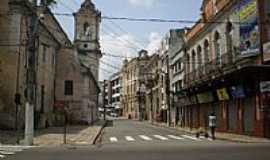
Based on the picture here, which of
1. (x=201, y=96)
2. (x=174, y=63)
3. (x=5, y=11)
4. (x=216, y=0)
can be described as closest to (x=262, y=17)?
(x=216, y=0)

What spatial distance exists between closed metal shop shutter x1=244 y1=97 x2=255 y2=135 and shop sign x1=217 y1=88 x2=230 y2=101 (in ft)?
10.4

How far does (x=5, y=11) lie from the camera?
35719 millimetres

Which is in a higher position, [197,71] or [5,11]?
[5,11]

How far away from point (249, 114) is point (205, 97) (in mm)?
10455

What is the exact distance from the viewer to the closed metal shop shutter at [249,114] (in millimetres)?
28411

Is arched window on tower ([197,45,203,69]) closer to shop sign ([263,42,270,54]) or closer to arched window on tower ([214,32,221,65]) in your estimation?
arched window on tower ([214,32,221,65])

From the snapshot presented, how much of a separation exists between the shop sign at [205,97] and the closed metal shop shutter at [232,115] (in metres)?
4.09

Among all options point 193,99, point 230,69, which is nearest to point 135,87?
point 193,99

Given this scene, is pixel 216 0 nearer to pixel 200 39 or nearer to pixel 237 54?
pixel 200 39

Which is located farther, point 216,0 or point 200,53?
point 200,53

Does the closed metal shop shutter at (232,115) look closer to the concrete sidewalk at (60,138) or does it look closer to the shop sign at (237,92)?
the shop sign at (237,92)

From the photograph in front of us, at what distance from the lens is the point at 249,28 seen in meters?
28.3

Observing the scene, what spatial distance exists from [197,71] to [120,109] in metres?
91.7

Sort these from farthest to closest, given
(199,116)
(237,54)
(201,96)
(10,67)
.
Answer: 1. (199,116)
2. (201,96)
3. (10,67)
4. (237,54)
